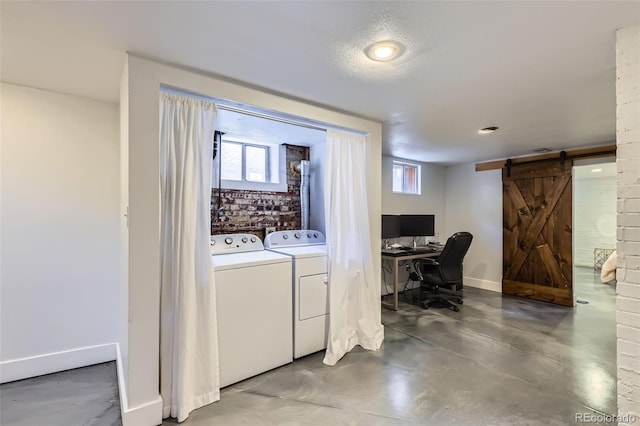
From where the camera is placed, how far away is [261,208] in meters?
3.58

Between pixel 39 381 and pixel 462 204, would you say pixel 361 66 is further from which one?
pixel 462 204

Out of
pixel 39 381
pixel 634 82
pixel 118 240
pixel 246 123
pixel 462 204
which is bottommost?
pixel 39 381

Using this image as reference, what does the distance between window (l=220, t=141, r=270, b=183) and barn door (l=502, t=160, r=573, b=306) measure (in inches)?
157

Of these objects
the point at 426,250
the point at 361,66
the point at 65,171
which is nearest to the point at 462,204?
the point at 426,250

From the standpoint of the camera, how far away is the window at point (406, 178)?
205 inches

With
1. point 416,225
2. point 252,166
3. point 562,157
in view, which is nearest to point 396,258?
point 416,225

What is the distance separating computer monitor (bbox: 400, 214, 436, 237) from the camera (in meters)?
4.90

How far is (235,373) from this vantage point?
7.46 ft

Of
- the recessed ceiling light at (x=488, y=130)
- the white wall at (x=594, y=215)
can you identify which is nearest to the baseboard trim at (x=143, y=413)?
the recessed ceiling light at (x=488, y=130)

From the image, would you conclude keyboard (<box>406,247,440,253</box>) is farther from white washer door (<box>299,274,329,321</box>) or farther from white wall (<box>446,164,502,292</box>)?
white washer door (<box>299,274,329,321</box>)

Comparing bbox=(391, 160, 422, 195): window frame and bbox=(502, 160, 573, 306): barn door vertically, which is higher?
bbox=(391, 160, 422, 195): window frame

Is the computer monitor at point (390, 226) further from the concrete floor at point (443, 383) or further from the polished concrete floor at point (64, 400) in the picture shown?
the polished concrete floor at point (64, 400)

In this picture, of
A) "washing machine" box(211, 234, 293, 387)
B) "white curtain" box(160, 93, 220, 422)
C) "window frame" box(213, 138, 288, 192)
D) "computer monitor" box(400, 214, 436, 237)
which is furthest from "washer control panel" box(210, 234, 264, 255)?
"computer monitor" box(400, 214, 436, 237)

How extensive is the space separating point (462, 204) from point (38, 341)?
6018mm
